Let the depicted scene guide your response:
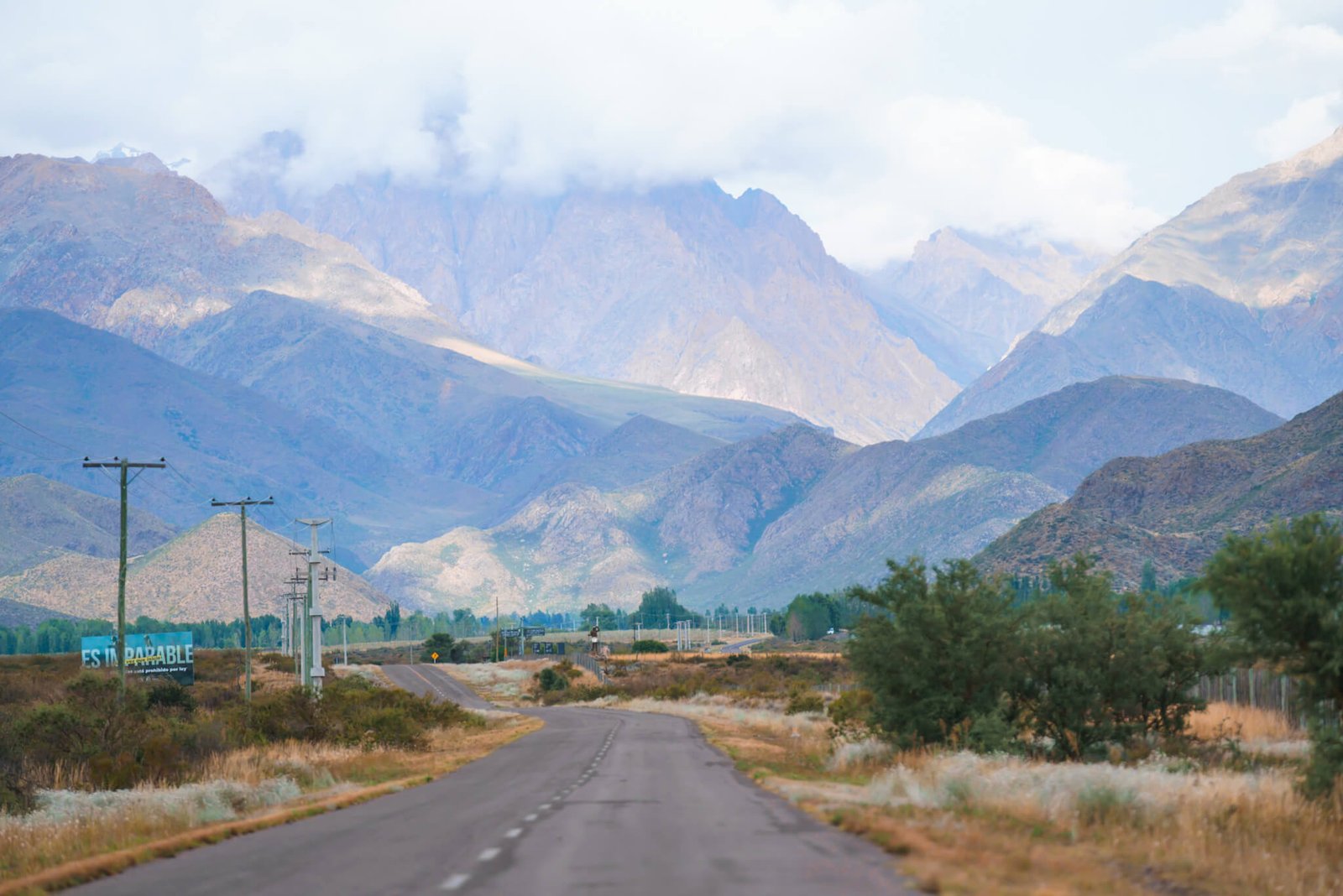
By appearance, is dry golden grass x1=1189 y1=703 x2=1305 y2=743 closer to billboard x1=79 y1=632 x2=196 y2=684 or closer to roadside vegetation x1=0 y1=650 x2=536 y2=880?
roadside vegetation x1=0 y1=650 x2=536 y2=880

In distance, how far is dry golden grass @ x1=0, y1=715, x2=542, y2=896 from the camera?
20047mm

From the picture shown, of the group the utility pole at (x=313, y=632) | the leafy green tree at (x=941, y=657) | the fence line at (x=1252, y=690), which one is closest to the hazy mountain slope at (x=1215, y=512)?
the utility pole at (x=313, y=632)

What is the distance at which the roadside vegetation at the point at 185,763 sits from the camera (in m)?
24.1

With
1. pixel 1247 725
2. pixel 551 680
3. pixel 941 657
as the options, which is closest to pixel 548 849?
pixel 941 657

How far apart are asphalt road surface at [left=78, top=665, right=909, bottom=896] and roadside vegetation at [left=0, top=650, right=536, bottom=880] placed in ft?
6.99

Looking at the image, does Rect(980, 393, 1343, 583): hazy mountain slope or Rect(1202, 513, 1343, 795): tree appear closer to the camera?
Rect(1202, 513, 1343, 795): tree

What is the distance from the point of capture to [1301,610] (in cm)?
2197

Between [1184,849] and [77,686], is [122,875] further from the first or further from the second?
[77,686]

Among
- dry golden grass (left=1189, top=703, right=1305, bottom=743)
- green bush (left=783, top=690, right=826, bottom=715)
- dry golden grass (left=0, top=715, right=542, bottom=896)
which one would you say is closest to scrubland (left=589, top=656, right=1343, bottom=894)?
dry golden grass (left=1189, top=703, right=1305, bottom=743)

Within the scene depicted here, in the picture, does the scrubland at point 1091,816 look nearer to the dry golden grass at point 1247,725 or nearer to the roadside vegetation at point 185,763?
the dry golden grass at point 1247,725

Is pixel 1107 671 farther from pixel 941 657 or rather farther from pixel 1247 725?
pixel 1247 725

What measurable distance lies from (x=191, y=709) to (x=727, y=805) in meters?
50.1

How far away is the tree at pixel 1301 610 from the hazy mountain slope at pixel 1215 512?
139 meters

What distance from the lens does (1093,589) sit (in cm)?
3316
